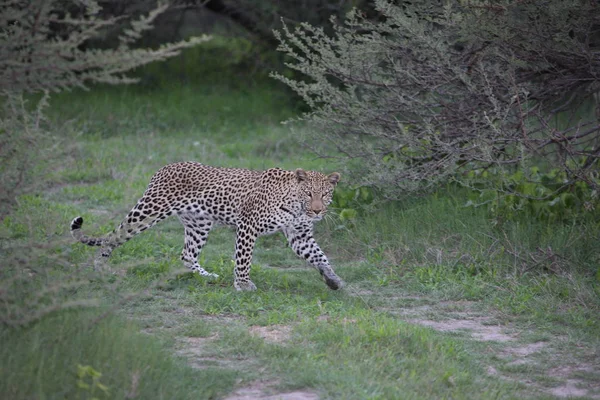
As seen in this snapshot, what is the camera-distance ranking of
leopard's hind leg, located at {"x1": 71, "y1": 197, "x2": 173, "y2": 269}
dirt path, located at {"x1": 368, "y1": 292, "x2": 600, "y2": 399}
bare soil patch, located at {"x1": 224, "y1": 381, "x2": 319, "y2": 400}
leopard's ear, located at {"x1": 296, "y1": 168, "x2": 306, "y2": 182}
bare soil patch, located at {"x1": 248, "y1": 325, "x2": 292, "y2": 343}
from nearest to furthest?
bare soil patch, located at {"x1": 224, "y1": 381, "x2": 319, "y2": 400}, dirt path, located at {"x1": 368, "y1": 292, "x2": 600, "y2": 399}, bare soil patch, located at {"x1": 248, "y1": 325, "x2": 292, "y2": 343}, leopard's ear, located at {"x1": 296, "y1": 168, "x2": 306, "y2": 182}, leopard's hind leg, located at {"x1": 71, "y1": 197, "x2": 173, "y2": 269}

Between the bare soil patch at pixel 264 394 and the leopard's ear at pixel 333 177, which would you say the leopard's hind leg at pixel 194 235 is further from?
the bare soil patch at pixel 264 394

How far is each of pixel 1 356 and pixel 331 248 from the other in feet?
16.5

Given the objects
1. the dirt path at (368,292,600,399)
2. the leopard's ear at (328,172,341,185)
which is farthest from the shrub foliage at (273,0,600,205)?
the dirt path at (368,292,600,399)

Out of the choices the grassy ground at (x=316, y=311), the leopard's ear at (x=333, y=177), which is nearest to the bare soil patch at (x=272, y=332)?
the grassy ground at (x=316, y=311)

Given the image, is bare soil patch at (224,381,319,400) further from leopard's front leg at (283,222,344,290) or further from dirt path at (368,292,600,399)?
leopard's front leg at (283,222,344,290)

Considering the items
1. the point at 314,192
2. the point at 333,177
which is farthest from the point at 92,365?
the point at 333,177

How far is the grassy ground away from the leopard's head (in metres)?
0.72

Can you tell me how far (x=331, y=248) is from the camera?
9750 millimetres

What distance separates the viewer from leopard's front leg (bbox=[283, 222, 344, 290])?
26.9 ft

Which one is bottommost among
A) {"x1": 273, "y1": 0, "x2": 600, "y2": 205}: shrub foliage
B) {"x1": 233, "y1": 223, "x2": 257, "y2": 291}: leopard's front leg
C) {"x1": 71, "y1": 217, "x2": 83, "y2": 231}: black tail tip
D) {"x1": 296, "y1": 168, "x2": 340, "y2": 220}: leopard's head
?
{"x1": 233, "y1": 223, "x2": 257, "y2": 291}: leopard's front leg

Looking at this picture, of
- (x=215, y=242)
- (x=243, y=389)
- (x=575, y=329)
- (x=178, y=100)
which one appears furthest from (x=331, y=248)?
(x=178, y=100)

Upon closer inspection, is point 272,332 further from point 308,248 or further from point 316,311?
point 308,248

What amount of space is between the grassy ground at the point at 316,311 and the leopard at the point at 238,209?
9.1 inches

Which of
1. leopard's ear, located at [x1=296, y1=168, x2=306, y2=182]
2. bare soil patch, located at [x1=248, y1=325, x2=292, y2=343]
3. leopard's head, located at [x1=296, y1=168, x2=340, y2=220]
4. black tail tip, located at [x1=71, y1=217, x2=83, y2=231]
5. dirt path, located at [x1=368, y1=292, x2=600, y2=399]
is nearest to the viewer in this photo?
dirt path, located at [x1=368, y1=292, x2=600, y2=399]
